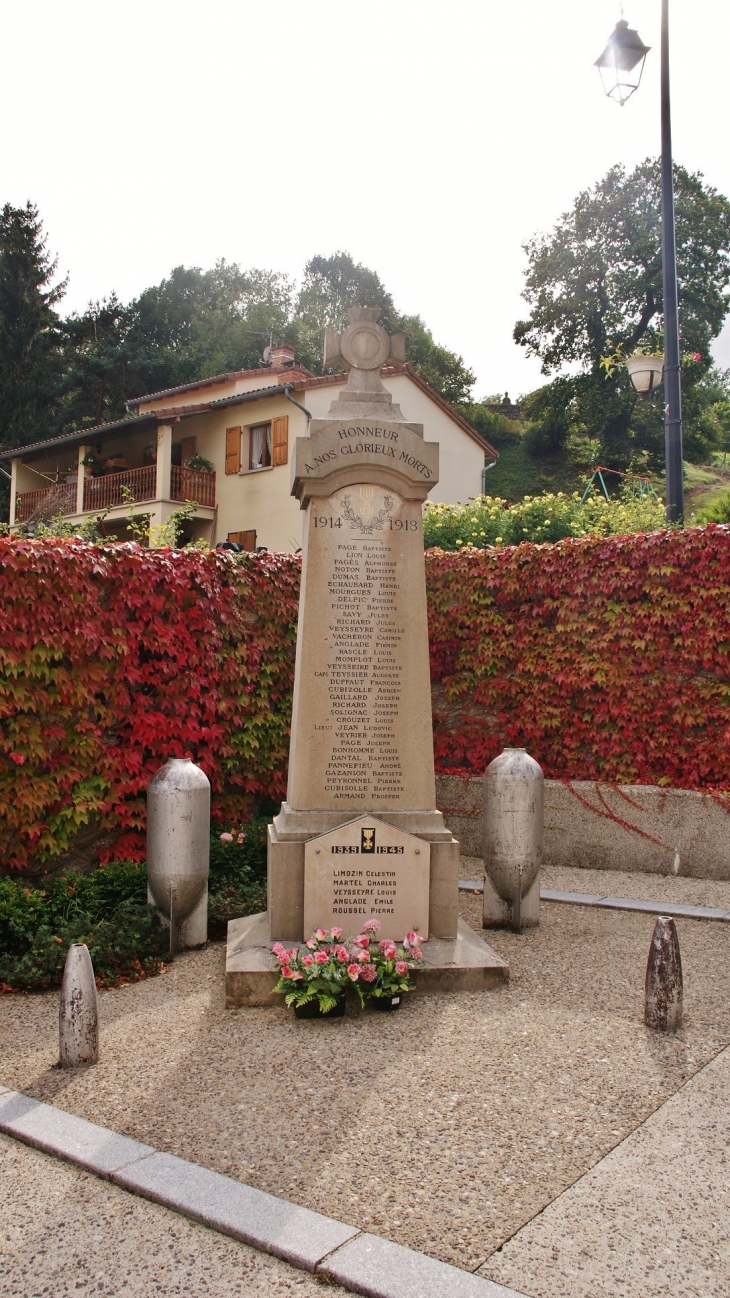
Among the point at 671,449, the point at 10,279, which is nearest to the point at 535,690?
the point at 671,449

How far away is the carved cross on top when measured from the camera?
19.6ft

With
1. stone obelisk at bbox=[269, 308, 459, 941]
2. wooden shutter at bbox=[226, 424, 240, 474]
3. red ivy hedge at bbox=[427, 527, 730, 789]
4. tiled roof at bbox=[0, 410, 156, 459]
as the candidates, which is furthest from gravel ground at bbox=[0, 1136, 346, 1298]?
tiled roof at bbox=[0, 410, 156, 459]

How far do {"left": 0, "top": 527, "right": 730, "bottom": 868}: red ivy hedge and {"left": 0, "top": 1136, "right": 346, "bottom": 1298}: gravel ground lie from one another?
12.2ft

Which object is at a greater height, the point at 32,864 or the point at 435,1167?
the point at 32,864

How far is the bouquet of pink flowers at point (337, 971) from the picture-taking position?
4746mm

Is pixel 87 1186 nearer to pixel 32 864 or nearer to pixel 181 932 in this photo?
pixel 181 932

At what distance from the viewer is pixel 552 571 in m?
8.83

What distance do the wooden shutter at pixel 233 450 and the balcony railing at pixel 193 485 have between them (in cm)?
95

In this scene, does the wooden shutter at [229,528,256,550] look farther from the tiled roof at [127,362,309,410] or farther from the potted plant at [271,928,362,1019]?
the potted plant at [271,928,362,1019]

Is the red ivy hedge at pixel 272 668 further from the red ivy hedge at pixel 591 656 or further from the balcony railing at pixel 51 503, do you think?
the balcony railing at pixel 51 503

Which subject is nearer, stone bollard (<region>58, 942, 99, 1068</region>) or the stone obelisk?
stone bollard (<region>58, 942, 99, 1068</region>)

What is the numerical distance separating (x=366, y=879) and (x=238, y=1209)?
99.8 inches

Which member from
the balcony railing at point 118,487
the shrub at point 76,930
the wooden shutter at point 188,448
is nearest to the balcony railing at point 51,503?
the balcony railing at point 118,487

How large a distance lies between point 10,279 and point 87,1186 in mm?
47739
